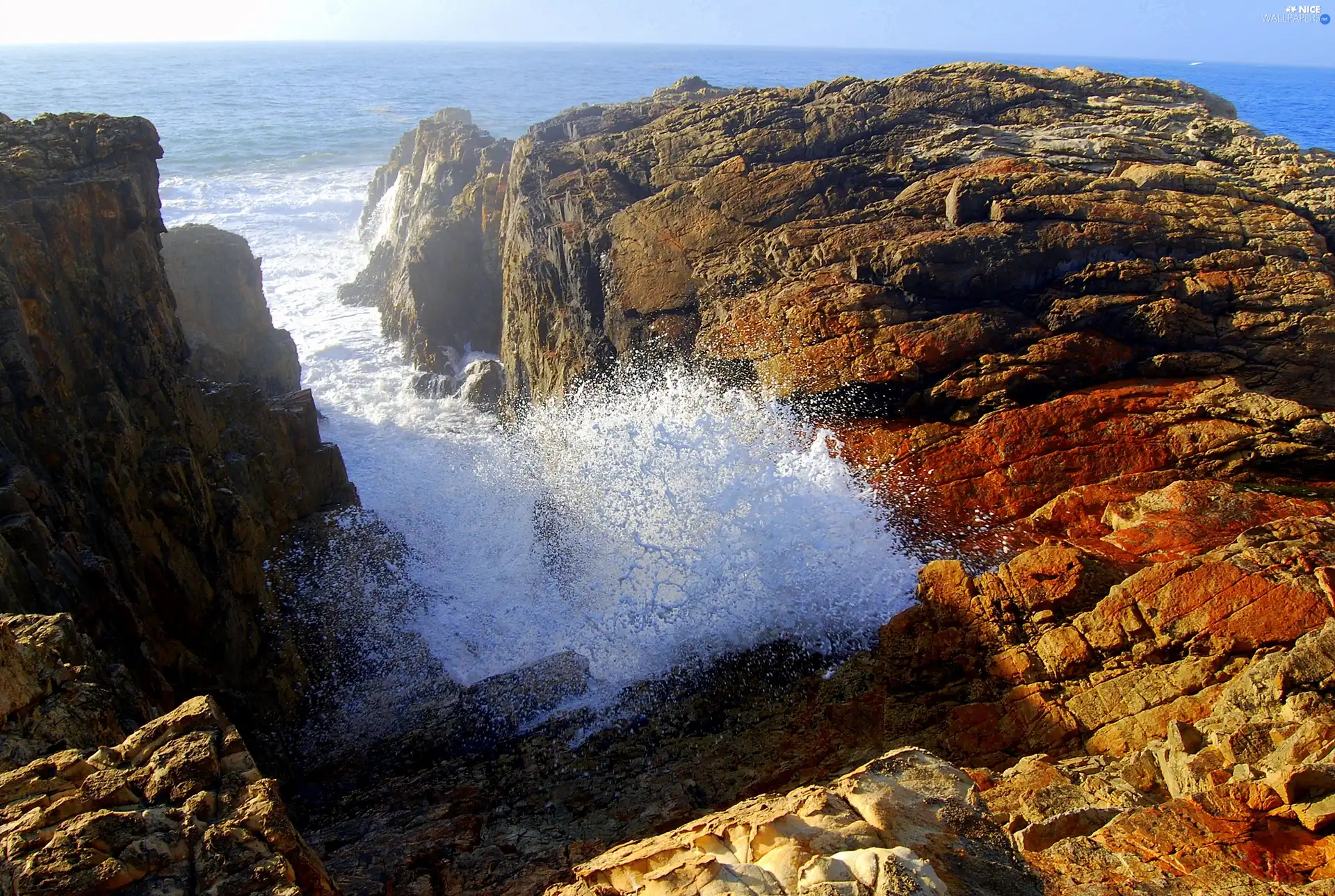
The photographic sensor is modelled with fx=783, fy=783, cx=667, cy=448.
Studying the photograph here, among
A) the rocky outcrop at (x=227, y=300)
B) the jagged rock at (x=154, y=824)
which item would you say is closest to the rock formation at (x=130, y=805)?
the jagged rock at (x=154, y=824)

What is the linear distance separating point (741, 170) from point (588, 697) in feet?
35.9

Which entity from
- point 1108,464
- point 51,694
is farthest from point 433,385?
point 1108,464

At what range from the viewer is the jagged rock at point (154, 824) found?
405 cm

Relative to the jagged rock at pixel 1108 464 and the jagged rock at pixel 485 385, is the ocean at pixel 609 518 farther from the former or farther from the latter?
the jagged rock at pixel 1108 464

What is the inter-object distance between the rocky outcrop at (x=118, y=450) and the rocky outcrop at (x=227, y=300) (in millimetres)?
6024

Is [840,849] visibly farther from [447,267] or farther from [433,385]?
[447,267]

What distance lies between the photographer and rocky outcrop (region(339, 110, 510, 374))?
22.7 meters

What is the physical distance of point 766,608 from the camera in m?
10.5

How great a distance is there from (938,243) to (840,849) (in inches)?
418

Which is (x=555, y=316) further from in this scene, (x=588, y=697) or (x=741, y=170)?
(x=588, y=697)

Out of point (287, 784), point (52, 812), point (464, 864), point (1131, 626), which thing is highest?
point (52, 812)

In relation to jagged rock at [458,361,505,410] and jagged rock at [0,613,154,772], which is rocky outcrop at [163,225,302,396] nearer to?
jagged rock at [458,361,505,410]

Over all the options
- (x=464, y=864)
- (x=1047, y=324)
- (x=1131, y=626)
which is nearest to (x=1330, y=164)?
(x=1047, y=324)

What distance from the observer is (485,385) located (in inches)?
784
